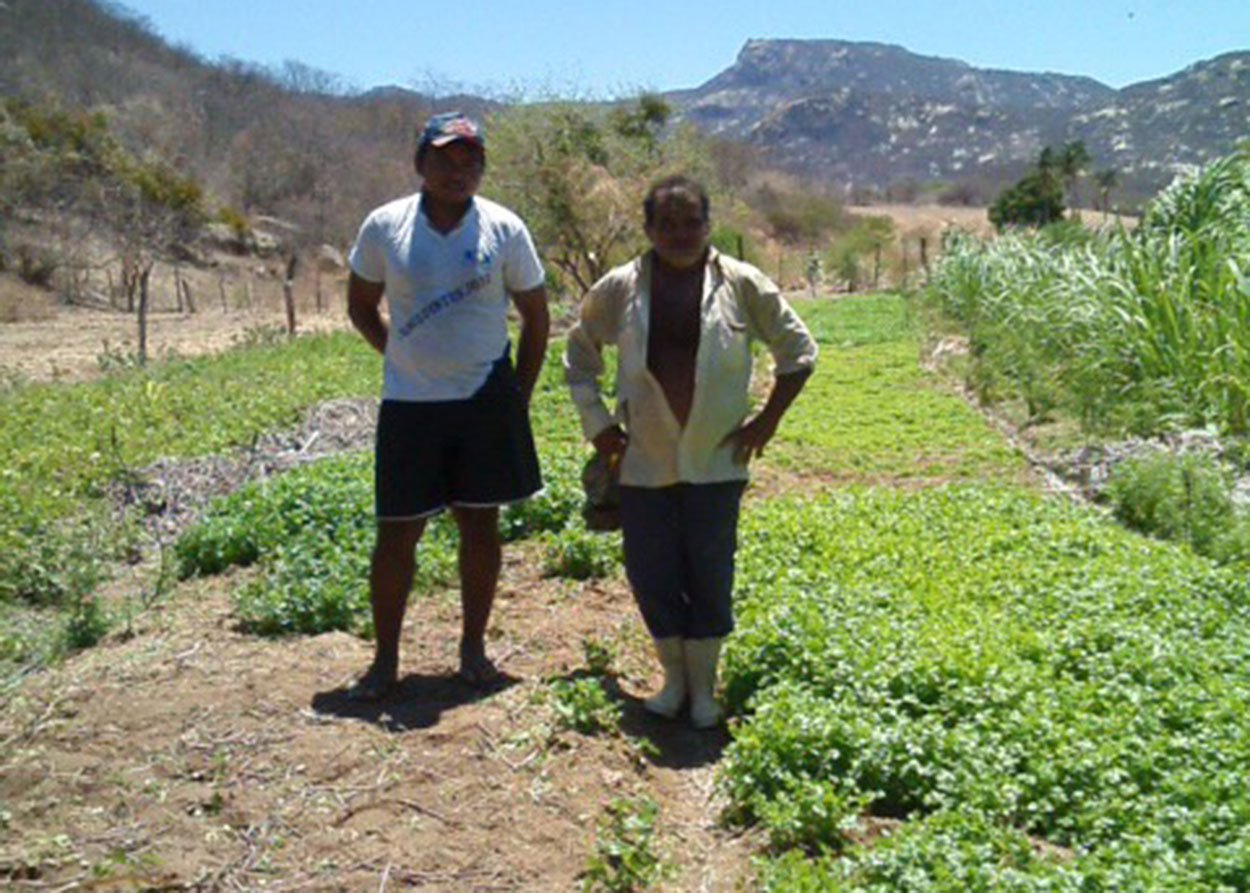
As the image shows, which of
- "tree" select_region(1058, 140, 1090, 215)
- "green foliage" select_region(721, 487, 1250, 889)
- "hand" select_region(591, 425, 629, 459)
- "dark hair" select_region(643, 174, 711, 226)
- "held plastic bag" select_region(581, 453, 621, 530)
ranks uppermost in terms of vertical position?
"tree" select_region(1058, 140, 1090, 215)

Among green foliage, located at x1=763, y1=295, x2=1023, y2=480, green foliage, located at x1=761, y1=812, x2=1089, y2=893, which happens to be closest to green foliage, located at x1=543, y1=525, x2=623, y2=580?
green foliage, located at x1=761, y1=812, x2=1089, y2=893

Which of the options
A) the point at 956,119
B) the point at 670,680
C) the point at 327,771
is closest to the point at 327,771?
the point at 327,771

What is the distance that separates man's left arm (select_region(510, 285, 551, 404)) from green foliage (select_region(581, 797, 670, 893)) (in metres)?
1.53

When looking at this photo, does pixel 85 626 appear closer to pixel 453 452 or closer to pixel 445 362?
pixel 453 452

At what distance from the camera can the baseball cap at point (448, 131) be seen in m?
4.24

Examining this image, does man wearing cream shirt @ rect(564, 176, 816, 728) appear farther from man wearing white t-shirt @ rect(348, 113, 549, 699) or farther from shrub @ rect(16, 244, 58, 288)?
shrub @ rect(16, 244, 58, 288)

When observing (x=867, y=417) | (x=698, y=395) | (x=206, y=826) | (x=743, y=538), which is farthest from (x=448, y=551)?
(x=867, y=417)

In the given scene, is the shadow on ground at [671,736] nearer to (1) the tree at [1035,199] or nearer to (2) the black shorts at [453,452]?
(2) the black shorts at [453,452]

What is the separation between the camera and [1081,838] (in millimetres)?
3430

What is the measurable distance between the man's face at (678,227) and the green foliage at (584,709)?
1.50 metres

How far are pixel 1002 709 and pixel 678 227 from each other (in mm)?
1882

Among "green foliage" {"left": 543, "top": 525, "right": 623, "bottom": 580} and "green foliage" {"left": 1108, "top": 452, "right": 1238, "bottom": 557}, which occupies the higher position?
"green foliage" {"left": 1108, "top": 452, "right": 1238, "bottom": 557}

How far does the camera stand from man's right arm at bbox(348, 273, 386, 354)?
4523 millimetres

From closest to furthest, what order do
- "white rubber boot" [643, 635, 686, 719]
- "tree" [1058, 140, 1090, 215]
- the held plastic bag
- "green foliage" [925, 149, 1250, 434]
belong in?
"white rubber boot" [643, 635, 686, 719], the held plastic bag, "green foliage" [925, 149, 1250, 434], "tree" [1058, 140, 1090, 215]
